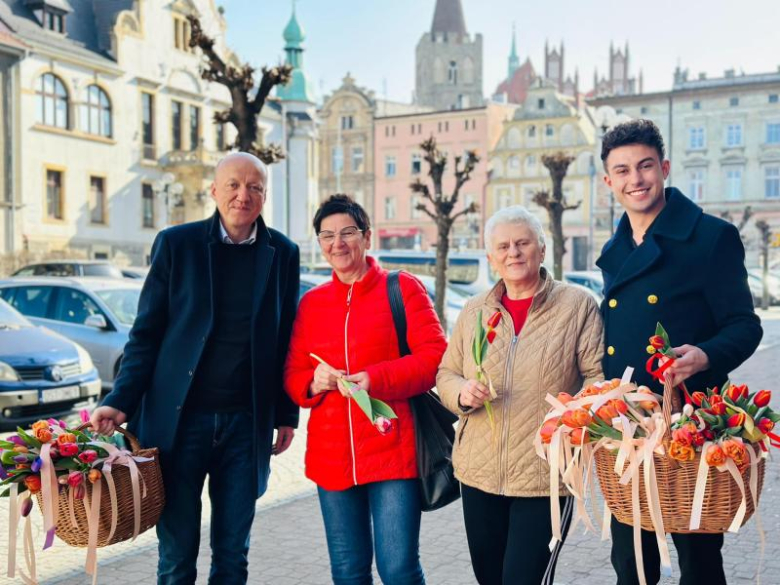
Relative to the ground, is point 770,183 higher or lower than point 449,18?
lower

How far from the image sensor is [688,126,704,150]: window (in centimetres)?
6316

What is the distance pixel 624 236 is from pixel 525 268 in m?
0.42

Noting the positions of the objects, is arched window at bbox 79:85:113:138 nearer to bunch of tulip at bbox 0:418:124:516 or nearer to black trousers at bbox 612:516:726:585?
bunch of tulip at bbox 0:418:124:516

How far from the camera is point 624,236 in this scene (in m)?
3.92

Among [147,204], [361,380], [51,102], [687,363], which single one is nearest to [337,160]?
[147,204]

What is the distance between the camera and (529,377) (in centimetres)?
380

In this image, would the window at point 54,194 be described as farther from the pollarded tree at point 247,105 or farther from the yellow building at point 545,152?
the yellow building at point 545,152

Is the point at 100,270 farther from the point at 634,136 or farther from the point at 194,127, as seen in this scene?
the point at 634,136

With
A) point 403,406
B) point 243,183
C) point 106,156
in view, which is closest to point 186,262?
point 243,183

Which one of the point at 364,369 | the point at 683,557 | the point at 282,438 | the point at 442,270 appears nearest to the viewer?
Answer: the point at 683,557

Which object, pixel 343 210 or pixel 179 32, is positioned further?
pixel 179 32

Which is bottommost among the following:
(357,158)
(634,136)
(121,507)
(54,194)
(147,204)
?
(121,507)

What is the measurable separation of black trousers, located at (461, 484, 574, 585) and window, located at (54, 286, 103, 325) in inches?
393

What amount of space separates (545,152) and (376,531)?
61169 millimetres
